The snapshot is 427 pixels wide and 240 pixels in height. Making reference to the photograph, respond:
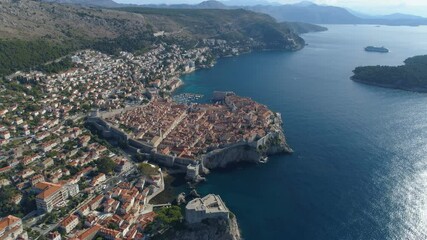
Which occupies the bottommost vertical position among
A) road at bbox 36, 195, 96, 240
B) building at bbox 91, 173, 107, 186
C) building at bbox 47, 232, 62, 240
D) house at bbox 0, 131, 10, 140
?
road at bbox 36, 195, 96, 240

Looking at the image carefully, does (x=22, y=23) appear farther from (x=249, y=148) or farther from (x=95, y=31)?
(x=249, y=148)

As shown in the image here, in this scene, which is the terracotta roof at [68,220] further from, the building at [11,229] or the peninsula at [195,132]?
the peninsula at [195,132]

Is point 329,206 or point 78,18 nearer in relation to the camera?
point 329,206

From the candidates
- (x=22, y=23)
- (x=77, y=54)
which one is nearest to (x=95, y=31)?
(x=22, y=23)

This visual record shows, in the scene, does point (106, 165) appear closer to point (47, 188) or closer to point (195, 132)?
point (47, 188)

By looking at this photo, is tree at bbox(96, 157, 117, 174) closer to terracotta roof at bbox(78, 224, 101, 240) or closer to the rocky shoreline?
terracotta roof at bbox(78, 224, 101, 240)

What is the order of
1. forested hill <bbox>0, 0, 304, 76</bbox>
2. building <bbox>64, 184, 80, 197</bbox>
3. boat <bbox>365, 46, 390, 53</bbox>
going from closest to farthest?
building <bbox>64, 184, 80, 197</bbox>, forested hill <bbox>0, 0, 304, 76</bbox>, boat <bbox>365, 46, 390, 53</bbox>

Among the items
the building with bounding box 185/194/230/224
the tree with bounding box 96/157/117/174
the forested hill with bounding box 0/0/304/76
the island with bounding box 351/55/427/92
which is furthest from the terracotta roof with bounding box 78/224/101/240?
the island with bounding box 351/55/427/92
